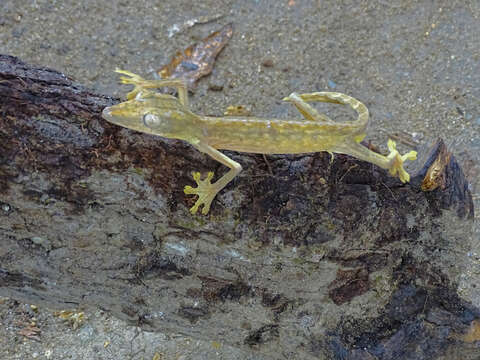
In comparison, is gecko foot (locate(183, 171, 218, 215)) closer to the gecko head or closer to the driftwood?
the driftwood

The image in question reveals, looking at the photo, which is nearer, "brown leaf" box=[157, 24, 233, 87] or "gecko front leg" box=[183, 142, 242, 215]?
"gecko front leg" box=[183, 142, 242, 215]

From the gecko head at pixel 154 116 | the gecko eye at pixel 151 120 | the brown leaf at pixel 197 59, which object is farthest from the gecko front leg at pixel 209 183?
the brown leaf at pixel 197 59

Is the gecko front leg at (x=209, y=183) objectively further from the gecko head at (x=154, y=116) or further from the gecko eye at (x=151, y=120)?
the gecko eye at (x=151, y=120)

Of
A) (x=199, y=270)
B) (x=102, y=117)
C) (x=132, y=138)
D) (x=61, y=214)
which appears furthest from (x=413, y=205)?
(x=61, y=214)

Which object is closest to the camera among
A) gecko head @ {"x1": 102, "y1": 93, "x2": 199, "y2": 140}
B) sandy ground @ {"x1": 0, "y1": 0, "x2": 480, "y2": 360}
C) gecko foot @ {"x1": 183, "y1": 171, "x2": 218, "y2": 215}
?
gecko head @ {"x1": 102, "y1": 93, "x2": 199, "y2": 140}

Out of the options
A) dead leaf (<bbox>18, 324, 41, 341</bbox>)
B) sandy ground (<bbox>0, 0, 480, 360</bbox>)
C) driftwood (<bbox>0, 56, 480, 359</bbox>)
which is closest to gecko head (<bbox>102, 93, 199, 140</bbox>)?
driftwood (<bbox>0, 56, 480, 359</bbox>)

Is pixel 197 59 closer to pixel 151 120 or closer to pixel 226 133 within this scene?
pixel 226 133
